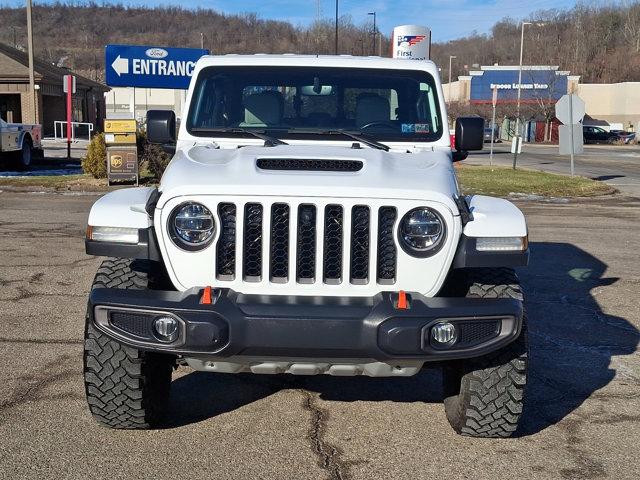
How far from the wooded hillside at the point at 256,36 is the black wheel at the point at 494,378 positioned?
85411mm

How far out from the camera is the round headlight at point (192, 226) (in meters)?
3.74

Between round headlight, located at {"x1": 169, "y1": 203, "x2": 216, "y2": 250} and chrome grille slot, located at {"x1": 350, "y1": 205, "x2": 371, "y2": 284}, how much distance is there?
65cm

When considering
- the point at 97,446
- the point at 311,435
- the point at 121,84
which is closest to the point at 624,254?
the point at 311,435

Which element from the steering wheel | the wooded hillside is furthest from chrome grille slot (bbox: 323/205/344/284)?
the wooded hillside

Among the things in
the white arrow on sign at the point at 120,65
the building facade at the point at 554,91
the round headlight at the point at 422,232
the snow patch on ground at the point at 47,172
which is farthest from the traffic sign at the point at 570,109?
the building facade at the point at 554,91

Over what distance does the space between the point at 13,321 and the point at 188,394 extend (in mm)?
2207

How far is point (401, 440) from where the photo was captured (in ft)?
13.6

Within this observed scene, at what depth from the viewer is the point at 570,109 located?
21.6 m

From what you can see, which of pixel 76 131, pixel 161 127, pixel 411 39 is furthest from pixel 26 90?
pixel 161 127

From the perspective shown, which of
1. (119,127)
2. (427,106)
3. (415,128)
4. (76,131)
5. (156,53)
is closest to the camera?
(415,128)

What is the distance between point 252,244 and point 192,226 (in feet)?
0.97

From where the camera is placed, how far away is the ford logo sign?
60.5 ft

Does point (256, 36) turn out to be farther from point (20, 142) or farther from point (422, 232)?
point (422, 232)

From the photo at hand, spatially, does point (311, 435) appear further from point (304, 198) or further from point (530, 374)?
point (530, 374)
